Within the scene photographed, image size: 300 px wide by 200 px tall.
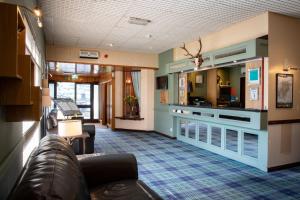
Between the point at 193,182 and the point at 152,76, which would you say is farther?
the point at 152,76

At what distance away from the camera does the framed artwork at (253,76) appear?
4.51 metres

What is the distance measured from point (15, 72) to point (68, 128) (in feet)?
7.15

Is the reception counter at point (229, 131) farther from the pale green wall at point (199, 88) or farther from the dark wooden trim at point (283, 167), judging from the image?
the pale green wall at point (199, 88)

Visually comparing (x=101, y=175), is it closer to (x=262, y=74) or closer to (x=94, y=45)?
(x=262, y=74)

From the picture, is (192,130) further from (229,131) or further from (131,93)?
(131,93)

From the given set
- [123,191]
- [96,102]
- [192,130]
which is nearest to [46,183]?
[123,191]

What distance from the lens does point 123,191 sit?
2.20m

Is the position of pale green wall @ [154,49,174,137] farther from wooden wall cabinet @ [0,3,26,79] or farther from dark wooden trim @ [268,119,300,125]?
wooden wall cabinet @ [0,3,26,79]

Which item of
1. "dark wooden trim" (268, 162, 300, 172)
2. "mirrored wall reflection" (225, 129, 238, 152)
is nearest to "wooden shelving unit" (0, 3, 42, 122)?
"dark wooden trim" (268, 162, 300, 172)

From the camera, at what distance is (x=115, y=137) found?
7.87 m

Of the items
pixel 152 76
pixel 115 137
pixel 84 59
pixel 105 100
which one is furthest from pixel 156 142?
pixel 105 100

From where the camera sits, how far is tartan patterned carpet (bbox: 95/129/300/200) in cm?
330

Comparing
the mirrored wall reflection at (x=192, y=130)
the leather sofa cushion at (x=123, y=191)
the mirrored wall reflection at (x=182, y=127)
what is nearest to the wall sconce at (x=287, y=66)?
the mirrored wall reflection at (x=192, y=130)

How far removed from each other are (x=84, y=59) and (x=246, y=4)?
4901mm
